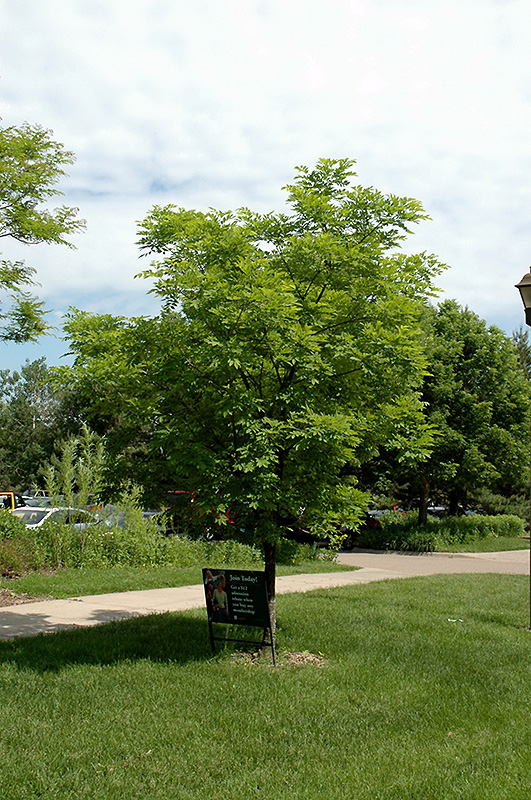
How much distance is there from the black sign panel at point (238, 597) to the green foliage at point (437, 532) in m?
17.2

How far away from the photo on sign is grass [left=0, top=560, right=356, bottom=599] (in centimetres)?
456

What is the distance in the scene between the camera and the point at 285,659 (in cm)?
730

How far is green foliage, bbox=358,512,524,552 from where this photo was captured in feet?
77.4

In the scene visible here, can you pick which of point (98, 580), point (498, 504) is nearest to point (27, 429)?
point (498, 504)

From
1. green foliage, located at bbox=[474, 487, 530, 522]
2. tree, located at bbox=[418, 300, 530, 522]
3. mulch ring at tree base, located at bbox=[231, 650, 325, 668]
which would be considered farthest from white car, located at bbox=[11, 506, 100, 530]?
green foliage, located at bbox=[474, 487, 530, 522]

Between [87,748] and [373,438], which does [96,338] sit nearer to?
[373,438]

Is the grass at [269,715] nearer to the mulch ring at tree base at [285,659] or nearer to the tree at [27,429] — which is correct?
the mulch ring at tree base at [285,659]

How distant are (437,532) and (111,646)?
59.6 ft

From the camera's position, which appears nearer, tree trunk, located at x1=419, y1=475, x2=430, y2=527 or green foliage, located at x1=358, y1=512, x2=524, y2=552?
green foliage, located at x1=358, y1=512, x2=524, y2=552

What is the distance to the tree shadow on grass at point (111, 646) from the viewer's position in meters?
7.08

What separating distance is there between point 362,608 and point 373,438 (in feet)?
13.0

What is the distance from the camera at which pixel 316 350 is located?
264 inches

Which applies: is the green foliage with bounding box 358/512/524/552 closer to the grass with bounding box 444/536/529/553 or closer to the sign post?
the grass with bounding box 444/536/529/553

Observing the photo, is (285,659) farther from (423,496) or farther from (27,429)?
(27,429)
